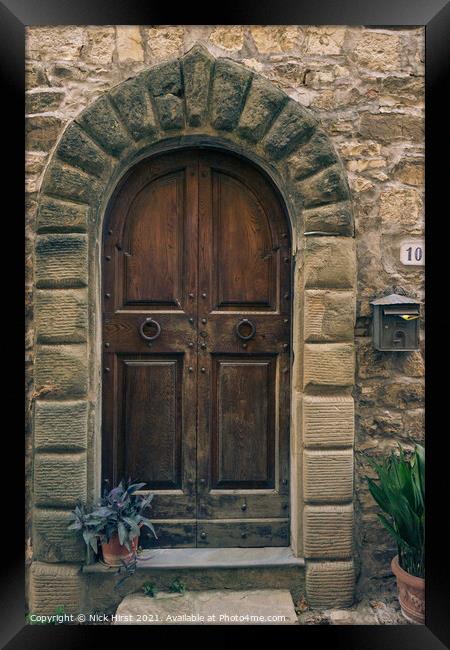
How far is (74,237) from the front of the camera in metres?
2.94

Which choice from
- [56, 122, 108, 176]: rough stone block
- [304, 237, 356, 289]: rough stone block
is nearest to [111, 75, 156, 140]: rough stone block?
[56, 122, 108, 176]: rough stone block

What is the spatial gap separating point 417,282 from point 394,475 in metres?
1.10

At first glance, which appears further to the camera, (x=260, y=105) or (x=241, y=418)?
(x=241, y=418)

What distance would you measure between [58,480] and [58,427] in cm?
30

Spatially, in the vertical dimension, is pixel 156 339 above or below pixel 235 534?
above

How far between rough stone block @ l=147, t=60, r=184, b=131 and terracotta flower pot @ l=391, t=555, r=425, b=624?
274 centimetres

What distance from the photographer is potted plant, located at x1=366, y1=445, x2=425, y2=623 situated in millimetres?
2686

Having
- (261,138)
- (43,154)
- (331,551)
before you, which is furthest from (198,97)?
(331,551)

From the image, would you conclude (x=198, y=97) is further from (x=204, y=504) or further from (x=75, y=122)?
(x=204, y=504)

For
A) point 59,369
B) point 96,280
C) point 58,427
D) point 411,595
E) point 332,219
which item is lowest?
point 411,595

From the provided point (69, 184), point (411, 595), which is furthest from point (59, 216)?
point (411, 595)

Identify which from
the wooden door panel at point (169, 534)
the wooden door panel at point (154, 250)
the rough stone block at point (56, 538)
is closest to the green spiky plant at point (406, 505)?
the wooden door panel at point (169, 534)

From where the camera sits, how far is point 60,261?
295cm

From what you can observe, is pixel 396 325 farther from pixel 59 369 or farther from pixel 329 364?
pixel 59 369
